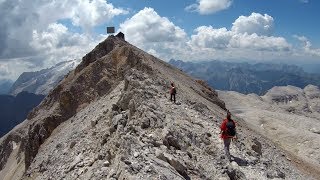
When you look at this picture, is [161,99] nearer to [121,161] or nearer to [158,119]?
[158,119]

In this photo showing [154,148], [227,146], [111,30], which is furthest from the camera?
[111,30]

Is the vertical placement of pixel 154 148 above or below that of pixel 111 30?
below

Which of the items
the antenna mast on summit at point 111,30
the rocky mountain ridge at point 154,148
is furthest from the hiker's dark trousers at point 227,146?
the antenna mast on summit at point 111,30

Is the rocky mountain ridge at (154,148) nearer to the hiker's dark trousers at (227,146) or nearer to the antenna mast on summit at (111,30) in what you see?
the hiker's dark trousers at (227,146)

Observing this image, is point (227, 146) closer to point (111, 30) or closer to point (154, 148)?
point (154, 148)

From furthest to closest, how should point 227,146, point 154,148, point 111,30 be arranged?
point 111,30, point 227,146, point 154,148

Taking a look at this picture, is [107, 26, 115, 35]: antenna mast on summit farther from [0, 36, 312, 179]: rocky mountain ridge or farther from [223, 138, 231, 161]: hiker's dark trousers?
[223, 138, 231, 161]: hiker's dark trousers

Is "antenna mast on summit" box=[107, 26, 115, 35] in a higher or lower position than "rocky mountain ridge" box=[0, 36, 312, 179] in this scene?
higher

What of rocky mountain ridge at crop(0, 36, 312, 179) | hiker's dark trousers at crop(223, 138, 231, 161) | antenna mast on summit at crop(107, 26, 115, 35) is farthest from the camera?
antenna mast on summit at crop(107, 26, 115, 35)

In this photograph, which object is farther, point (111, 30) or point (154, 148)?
point (111, 30)

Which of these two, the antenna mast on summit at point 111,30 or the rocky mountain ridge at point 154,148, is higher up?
the antenna mast on summit at point 111,30

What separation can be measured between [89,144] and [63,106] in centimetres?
3704

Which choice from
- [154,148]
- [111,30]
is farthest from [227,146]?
[111,30]

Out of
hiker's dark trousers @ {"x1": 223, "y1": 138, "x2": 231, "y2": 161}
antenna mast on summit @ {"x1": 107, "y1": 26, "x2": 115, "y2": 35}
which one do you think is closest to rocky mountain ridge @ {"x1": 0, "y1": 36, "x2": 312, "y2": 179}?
hiker's dark trousers @ {"x1": 223, "y1": 138, "x2": 231, "y2": 161}
